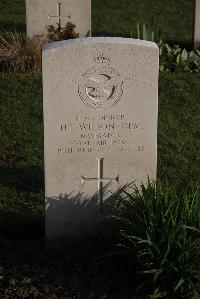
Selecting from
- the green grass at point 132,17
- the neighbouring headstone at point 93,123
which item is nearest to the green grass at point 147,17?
the green grass at point 132,17

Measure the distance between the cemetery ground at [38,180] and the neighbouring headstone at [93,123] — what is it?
0.31 m

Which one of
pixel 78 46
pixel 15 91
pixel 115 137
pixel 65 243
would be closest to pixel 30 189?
pixel 65 243

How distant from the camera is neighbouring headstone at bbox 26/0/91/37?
9.71 metres

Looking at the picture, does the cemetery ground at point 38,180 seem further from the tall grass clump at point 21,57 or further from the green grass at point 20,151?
the tall grass clump at point 21,57

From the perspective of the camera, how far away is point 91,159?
462 cm

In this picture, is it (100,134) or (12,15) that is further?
(12,15)

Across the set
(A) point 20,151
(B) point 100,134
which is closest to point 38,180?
(A) point 20,151

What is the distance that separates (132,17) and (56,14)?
3.87m

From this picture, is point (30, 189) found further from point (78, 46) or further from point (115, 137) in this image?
point (78, 46)

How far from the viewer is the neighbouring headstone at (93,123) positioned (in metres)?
4.35

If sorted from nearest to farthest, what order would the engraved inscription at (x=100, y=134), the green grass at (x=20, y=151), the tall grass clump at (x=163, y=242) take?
1. the tall grass clump at (x=163, y=242)
2. the engraved inscription at (x=100, y=134)
3. the green grass at (x=20, y=151)

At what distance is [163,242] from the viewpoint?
13.6 feet

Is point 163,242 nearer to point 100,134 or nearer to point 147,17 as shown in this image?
point 100,134

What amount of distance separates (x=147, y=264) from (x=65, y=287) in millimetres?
577
